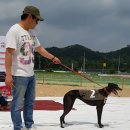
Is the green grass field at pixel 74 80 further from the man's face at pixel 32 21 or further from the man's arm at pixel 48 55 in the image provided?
the man's face at pixel 32 21

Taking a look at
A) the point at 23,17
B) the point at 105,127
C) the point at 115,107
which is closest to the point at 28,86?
the point at 23,17

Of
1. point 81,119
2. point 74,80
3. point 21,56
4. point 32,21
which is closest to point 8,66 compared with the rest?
point 21,56

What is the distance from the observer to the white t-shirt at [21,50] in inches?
256

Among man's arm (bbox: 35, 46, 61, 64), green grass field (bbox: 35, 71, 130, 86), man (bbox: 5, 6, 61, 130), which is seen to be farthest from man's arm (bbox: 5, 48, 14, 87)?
green grass field (bbox: 35, 71, 130, 86)

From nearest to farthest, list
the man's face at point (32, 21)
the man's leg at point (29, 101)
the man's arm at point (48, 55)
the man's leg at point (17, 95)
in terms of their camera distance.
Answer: the man's leg at point (17, 95) < the man's face at point (32, 21) < the man's leg at point (29, 101) < the man's arm at point (48, 55)

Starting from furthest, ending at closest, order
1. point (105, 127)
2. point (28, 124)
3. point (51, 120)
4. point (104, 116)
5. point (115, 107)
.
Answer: point (115, 107), point (104, 116), point (51, 120), point (105, 127), point (28, 124)

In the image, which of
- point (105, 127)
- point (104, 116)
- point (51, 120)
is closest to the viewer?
point (105, 127)

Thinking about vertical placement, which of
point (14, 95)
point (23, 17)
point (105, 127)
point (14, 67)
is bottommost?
point (105, 127)

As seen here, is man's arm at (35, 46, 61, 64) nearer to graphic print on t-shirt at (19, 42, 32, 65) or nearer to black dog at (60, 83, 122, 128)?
graphic print on t-shirt at (19, 42, 32, 65)

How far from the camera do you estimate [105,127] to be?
7.79 m

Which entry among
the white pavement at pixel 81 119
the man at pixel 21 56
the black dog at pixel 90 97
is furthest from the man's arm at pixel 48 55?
the white pavement at pixel 81 119

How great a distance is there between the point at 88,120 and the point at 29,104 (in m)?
2.03

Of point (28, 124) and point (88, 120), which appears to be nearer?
point (28, 124)

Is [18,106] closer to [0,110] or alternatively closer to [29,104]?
[29,104]
